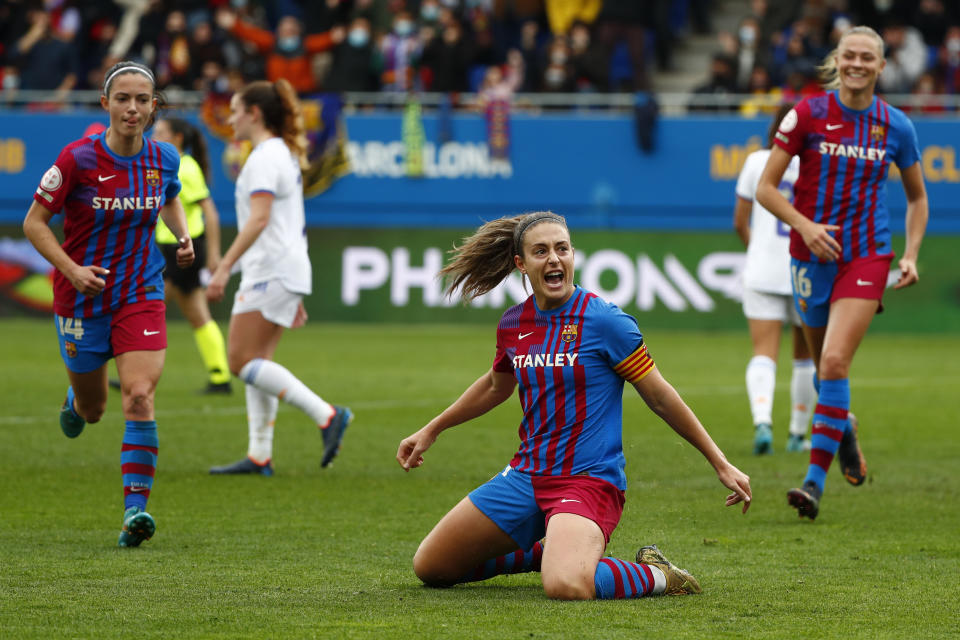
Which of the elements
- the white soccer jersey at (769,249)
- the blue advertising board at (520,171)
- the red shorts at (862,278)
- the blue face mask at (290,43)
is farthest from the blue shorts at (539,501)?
the blue face mask at (290,43)

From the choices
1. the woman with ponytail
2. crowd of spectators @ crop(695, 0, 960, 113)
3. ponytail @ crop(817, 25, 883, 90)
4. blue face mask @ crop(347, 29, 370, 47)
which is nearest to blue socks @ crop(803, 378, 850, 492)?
ponytail @ crop(817, 25, 883, 90)

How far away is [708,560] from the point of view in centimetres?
624

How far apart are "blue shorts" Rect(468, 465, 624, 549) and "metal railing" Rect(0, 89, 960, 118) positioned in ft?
53.9

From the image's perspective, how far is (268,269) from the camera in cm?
878

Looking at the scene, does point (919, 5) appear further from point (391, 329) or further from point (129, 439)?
point (129, 439)

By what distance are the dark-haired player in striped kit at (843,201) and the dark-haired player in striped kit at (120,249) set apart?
2.97 m

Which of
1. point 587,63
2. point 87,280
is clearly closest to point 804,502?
point 87,280

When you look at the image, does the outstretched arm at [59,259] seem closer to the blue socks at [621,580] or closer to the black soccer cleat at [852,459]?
the blue socks at [621,580]

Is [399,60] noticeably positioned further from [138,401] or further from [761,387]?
[138,401]

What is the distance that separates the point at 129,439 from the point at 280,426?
4473 millimetres

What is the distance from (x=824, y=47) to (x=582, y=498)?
17.3m

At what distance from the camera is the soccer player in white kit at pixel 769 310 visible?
9758 millimetres

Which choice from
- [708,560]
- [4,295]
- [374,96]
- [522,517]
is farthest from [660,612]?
[374,96]

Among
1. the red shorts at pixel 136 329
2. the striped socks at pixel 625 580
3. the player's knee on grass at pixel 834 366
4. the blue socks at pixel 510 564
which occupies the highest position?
the red shorts at pixel 136 329
